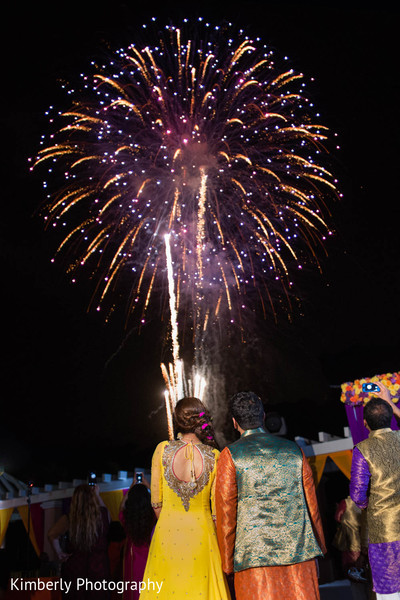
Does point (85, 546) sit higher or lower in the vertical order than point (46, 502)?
lower

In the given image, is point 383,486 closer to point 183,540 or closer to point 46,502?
point 183,540

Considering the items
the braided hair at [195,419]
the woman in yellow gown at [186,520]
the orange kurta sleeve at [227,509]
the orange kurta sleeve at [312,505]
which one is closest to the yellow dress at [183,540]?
the woman in yellow gown at [186,520]

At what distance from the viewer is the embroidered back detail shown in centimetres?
383

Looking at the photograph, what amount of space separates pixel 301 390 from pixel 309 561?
1394 inches

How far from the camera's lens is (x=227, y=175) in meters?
15.1

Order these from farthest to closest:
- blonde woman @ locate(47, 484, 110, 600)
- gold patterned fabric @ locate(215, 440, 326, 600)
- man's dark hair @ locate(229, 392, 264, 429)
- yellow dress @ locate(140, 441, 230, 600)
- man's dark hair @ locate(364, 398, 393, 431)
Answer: blonde woman @ locate(47, 484, 110, 600) → man's dark hair @ locate(364, 398, 393, 431) → yellow dress @ locate(140, 441, 230, 600) → man's dark hair @ locate(229, 392, 264, 429) → gold patterned fabric @ locate(215, 440, 326, 600)

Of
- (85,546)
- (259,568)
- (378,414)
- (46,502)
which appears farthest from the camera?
(46,502)

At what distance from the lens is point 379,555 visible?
4043 millimetres

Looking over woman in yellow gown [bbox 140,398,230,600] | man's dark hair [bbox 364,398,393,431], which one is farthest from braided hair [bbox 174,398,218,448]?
man's dark hair [bbox 364,398,393,431]

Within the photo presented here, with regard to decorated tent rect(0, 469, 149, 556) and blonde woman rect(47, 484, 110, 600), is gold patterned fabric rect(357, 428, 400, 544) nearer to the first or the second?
blonde woman rect(47, 484, 110, 600)

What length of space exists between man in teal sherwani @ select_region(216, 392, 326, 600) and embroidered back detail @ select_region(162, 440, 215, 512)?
1.42 ft

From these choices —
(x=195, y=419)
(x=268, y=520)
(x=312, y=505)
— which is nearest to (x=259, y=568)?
(x=268, y=520)

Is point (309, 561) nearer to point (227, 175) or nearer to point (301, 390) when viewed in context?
point (227, 175)

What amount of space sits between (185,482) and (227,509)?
0.55 m
